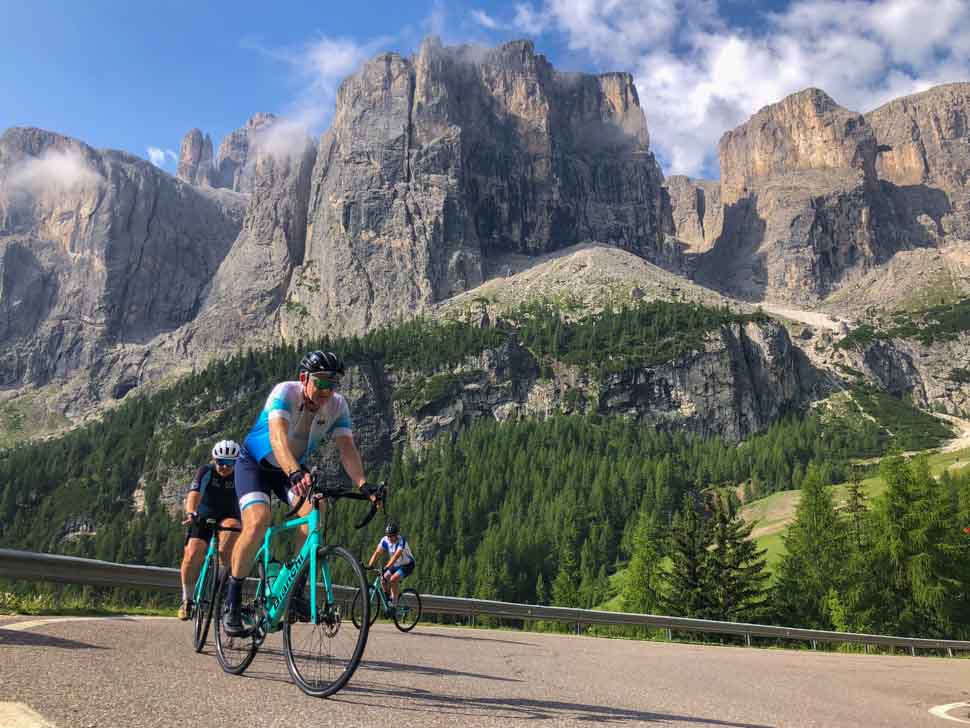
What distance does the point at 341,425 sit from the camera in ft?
22.2

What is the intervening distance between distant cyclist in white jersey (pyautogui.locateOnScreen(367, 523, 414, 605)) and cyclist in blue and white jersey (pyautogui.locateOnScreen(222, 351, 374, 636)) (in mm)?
8515

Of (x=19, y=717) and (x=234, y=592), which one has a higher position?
(x=234, y=592)

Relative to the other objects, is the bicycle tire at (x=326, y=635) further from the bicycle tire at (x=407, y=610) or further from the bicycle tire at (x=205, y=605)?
the bicycle tire at (x=407, y=610)

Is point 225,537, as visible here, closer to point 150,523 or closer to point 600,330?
point 150,523

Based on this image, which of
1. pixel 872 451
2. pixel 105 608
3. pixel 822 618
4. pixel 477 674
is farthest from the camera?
pixel 872 451

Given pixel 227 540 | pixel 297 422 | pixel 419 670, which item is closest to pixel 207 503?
pixel 227 540

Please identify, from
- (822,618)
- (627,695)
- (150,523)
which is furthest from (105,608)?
(150,523)

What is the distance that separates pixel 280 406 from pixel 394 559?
987 centimetres

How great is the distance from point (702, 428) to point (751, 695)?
579ft

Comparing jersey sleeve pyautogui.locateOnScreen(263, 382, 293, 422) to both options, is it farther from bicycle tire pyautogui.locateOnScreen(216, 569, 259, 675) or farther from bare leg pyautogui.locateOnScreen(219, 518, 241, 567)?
bare leg pyautogui.locateOnScreen(219, 518, 241, 567)

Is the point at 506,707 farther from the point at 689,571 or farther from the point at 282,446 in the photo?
the point at 689,571

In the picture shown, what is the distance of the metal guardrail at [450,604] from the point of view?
1112cm

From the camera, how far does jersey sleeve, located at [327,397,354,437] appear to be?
6684 millimetres

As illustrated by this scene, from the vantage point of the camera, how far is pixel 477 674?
8875mm
